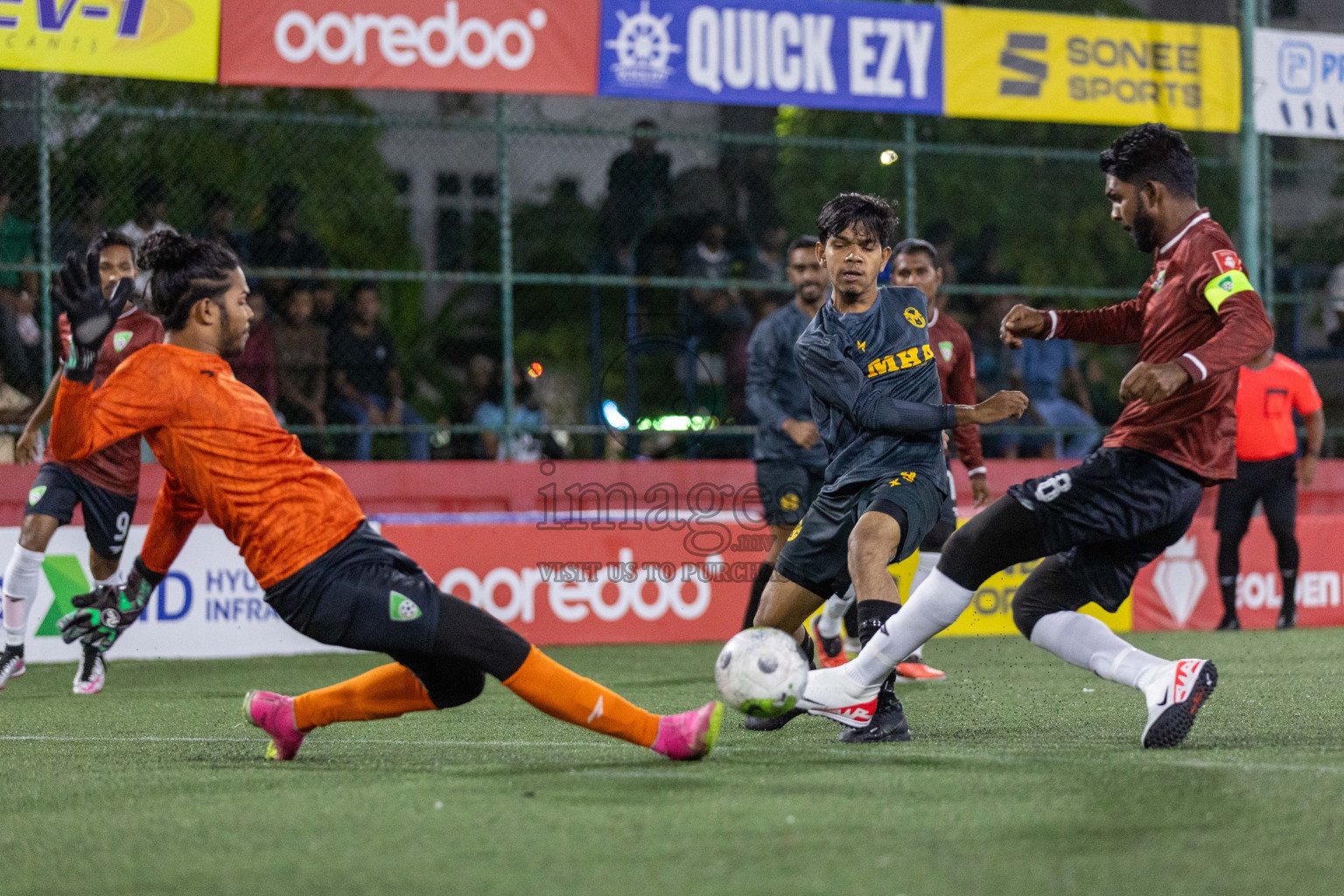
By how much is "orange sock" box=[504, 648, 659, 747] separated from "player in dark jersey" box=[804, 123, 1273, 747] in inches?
37.2

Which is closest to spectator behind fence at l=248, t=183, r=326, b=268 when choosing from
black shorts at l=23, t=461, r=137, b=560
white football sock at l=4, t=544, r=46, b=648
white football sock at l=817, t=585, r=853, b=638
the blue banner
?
the blue banner

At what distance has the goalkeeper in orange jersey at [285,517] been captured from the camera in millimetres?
4523

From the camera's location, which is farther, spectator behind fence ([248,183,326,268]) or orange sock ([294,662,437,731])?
spectator behind fence ([248,183,326,268])

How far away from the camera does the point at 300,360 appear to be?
1255 cm

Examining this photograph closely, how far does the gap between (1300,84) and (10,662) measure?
11444 millimetres

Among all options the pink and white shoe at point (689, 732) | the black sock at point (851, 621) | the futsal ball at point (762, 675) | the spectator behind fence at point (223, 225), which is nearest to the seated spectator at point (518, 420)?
the spectator behind fence at point (223, 225)

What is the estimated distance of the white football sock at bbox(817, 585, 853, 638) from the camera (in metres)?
8.05

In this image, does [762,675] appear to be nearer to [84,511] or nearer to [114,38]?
[84,511]

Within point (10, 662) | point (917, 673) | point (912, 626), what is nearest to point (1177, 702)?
point (912, 626)

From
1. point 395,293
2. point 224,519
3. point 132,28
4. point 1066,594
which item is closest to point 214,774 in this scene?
point 224,519

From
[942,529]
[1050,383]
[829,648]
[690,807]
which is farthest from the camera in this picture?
[1050,383]

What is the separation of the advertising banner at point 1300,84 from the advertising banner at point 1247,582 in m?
3.66

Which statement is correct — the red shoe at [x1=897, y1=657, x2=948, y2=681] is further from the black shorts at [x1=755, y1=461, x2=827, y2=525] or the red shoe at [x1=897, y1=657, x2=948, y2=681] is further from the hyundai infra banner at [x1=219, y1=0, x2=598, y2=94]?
the hyundai infra banner at [x1=219, y1=0, x2=598, y2=94]

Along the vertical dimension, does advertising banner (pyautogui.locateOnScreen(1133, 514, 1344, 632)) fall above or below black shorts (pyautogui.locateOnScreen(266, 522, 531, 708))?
below
